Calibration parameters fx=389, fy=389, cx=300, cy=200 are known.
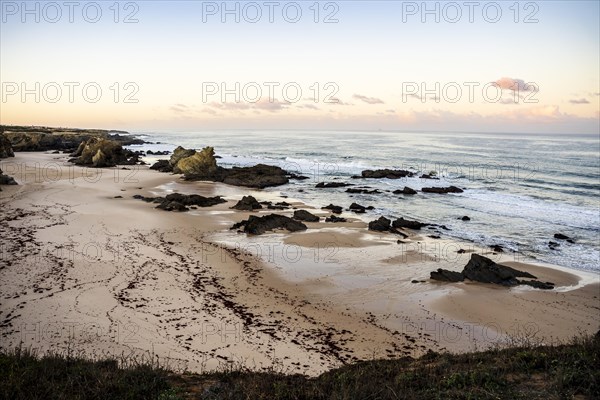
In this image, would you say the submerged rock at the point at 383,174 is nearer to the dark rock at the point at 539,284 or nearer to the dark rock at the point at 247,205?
the dark rock at the point at 247,205

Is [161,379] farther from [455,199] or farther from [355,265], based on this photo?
[455,199]

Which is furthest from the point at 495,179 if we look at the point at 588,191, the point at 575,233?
the point at 575,233

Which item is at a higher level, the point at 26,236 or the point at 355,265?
the point at 26,236

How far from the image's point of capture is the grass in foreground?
18.6 ft

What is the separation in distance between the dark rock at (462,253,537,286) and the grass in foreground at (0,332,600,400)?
8807 mm

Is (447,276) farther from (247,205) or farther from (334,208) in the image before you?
(247,205)

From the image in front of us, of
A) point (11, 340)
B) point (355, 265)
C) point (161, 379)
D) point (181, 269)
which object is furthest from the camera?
point (355, 265)

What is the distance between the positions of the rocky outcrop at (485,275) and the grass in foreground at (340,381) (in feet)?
28.7

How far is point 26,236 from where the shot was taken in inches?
726

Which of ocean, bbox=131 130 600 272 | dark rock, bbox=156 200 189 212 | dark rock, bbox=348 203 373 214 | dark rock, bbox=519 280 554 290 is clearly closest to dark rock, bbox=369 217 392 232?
ocean, bbox=131 130 600 272

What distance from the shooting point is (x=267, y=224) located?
23016 millimetres

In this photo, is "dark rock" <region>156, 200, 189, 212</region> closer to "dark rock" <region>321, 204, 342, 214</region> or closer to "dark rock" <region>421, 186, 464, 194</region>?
"dark rock" <region>321, 204, 342, 214</region>

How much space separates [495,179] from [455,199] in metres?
16.8

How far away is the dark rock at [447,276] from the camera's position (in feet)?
52.0
